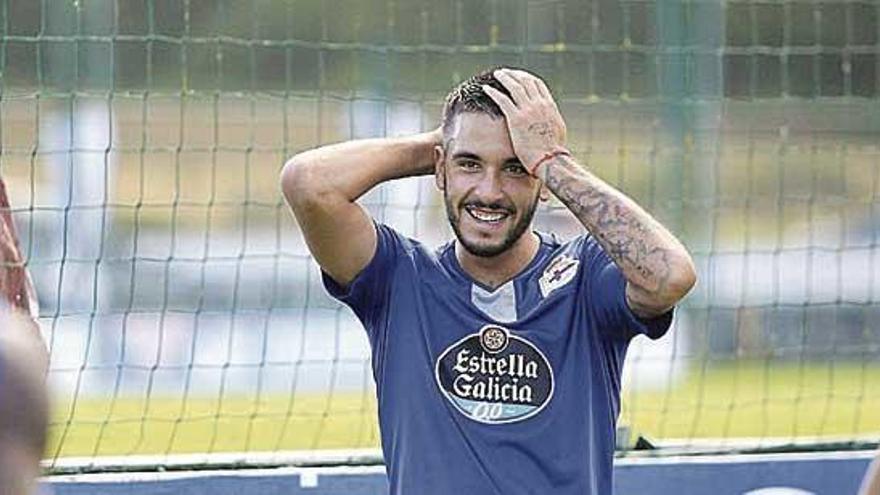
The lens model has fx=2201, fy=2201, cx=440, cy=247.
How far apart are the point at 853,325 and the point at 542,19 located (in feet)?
6.08

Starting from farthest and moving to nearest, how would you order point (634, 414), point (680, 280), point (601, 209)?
point (634, 414)
point (601, 209)
point (680, 280)

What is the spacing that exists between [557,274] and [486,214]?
214mm

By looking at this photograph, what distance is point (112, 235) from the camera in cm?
738

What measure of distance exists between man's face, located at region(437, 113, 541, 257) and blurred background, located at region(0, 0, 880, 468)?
2.34 m

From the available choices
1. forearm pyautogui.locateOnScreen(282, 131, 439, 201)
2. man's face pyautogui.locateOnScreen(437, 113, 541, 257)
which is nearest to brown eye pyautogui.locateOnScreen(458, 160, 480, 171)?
man's face pyautogui.locateOnScreen(437, 113, 541, 257)

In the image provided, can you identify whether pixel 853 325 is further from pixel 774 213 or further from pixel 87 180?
pixel 87 180

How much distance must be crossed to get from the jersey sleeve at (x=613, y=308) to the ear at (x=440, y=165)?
1.21 feet

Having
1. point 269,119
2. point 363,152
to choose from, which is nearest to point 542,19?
point 269,119

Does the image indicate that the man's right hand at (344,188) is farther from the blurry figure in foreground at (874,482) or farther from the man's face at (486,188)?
the blurry figure in foreground at (874,482)

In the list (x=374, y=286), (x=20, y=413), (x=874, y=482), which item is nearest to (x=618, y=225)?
(x=374, y=286)

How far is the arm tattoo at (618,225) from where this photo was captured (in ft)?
15.0

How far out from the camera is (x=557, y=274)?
4746mm

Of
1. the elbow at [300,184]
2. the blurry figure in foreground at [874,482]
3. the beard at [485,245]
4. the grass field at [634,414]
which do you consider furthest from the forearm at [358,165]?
the grass field at [634,414]

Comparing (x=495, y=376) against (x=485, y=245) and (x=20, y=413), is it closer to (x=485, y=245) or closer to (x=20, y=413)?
(x=485, y=245)
